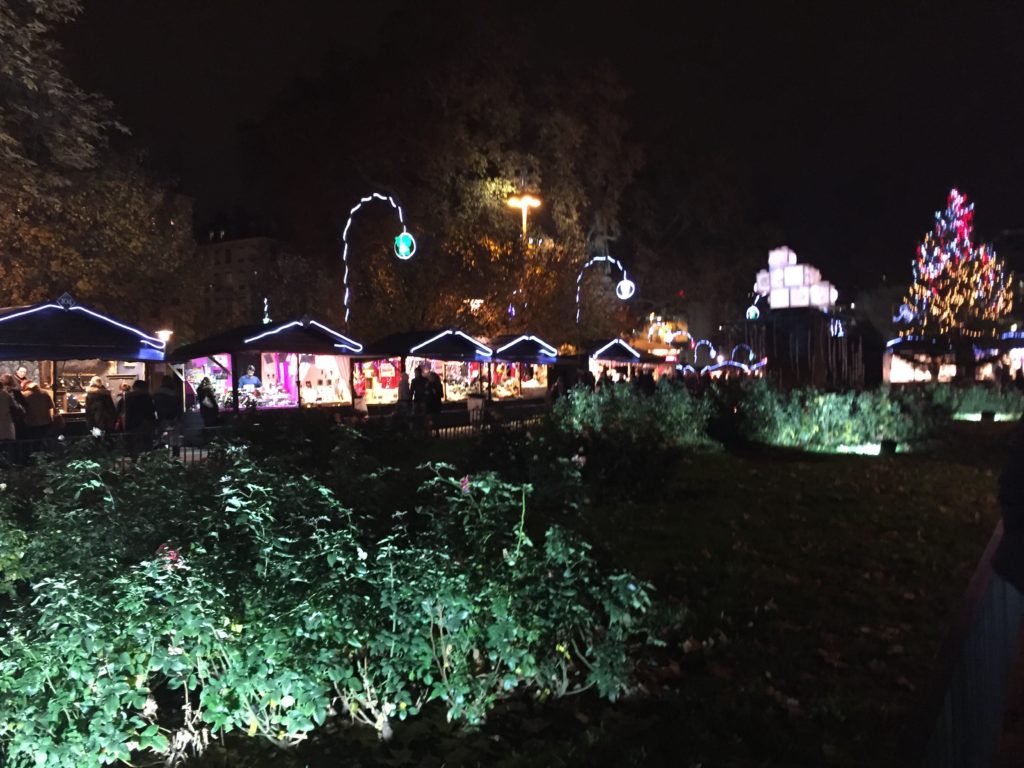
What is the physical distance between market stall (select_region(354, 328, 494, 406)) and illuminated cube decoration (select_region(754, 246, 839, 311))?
1620 cm

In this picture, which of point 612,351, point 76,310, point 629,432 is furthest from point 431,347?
point 612,351

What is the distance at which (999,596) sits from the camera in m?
3.14

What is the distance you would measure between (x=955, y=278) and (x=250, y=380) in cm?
3519

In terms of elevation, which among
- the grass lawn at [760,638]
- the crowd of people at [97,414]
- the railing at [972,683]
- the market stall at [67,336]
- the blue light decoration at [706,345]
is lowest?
the grass lawn at [760,638]

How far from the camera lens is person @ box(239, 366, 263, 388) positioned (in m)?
18.0

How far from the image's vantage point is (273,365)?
19.6 m

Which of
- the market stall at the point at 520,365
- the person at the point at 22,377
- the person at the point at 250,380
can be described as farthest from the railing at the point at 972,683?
the market stall at the point at 520,365

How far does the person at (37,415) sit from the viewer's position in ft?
39.7

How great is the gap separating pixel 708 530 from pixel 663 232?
136 feet

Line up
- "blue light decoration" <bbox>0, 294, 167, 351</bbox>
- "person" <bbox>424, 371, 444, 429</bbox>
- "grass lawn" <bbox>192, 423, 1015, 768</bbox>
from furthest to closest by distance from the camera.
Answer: "person" <bbox>424, 371, 444, 429</bbox> → "blue light decoration" <bbox>0, 294, 167, 351</bbox> → "grass lawn" <bbox>192, 423, 1015, 768</bbox>

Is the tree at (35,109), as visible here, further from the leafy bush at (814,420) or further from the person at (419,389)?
the leafy bush at (814,420)

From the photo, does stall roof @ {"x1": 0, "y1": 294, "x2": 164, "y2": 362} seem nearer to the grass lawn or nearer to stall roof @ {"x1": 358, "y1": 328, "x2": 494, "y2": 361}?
stall roof @ {"x1": 358, "y1": 328, "x2": 494, "y2": 361}

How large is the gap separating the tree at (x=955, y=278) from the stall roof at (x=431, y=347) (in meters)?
26.3

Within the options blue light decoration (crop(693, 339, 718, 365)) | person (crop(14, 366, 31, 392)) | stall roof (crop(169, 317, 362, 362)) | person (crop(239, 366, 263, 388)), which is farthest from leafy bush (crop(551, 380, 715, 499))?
blue light decoration (crop(693, 339, 718, 365))
